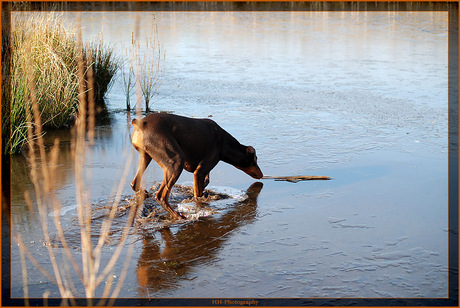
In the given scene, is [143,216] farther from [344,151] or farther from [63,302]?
[344,151]

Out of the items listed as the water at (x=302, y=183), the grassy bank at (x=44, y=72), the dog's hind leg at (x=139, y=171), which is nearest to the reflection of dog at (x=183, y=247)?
the water at (x=302, y=183)

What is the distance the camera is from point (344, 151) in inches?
428

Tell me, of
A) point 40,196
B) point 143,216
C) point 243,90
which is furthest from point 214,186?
Result: point 243,90

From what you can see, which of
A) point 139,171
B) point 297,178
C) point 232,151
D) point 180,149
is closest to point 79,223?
point 139,171

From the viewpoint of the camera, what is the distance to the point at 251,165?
8.98 meters

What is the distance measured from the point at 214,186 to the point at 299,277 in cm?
323

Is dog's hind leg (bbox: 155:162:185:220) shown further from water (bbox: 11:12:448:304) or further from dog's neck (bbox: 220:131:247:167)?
dog's neck (bbox: 220:131:247:167)

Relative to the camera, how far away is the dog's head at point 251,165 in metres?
8.88

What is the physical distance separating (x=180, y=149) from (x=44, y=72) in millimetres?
3982

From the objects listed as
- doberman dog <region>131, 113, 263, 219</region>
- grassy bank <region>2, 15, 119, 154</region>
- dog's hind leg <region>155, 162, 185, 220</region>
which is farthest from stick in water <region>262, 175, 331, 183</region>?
grassy bank <region>2, 15, 119, 154</region>

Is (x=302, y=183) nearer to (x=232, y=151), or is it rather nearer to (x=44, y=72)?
(x=232, y=151)

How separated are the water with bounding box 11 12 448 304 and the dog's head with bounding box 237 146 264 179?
0.22m

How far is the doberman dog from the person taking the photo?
7.39m

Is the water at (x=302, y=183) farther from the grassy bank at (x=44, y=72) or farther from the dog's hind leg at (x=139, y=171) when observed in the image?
the grassy bank at (x=44, y=72)
